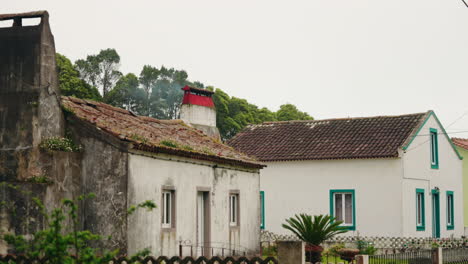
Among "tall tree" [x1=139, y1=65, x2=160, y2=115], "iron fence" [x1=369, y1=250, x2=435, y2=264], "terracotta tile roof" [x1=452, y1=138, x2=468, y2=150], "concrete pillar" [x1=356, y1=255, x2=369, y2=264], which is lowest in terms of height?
"iron fence" [x1=369, y1=250, x2=435, y2=264]

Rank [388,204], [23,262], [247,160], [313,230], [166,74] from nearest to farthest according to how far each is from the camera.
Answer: [23,262]
[313,230]
[247,160]
[388,204]
[166,74]

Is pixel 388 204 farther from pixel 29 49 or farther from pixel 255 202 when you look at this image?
pixel 29 49

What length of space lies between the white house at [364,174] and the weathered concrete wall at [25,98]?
1520 cm

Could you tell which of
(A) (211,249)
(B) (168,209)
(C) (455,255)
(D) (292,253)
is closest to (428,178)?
(C) (455,255)

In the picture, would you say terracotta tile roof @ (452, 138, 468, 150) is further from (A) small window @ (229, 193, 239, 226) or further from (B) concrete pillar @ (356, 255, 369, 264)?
(B) concrete pillar @ (356, 255, 369, 264)

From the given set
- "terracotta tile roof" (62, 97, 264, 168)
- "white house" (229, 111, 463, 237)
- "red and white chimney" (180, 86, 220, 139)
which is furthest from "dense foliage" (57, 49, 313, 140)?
"terracotta tile roof" (62, 97, 264, 168)

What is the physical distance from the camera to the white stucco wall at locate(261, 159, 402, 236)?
28734 mm

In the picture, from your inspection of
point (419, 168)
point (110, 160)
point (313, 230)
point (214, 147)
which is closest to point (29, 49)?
point (110, 160)

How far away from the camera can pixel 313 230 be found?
72.6ft

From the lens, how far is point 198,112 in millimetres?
34844

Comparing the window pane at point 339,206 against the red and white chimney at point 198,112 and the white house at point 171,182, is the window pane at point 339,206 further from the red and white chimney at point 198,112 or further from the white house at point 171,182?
the red and white chimney at point 198,112

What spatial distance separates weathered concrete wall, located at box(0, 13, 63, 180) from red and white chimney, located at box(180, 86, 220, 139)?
17.0 m

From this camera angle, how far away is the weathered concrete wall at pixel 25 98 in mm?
16453

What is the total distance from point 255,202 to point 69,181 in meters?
8.58
